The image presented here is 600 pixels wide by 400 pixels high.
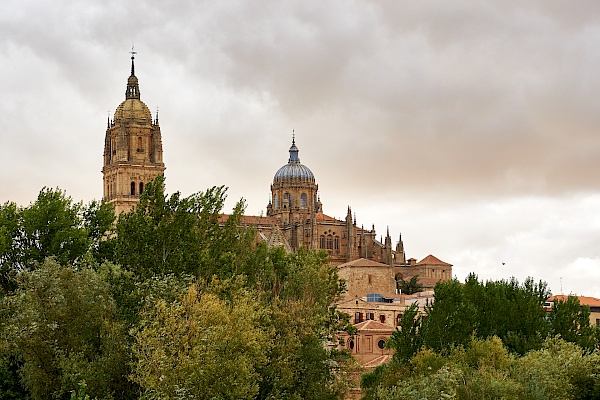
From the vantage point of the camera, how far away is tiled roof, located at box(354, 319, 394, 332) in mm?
71688

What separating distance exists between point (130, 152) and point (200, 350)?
9718cm

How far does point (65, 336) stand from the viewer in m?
33.7

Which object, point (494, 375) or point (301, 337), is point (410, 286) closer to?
point (494, 375)

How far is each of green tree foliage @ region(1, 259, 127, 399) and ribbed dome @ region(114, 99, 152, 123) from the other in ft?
299

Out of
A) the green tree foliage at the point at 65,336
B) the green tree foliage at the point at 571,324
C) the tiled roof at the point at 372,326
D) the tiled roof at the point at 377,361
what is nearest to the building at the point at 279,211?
the tiled roof at the point at 372,326

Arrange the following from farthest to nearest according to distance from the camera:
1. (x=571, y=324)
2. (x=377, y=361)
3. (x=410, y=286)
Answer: (x=410, y=286), (x=377, y=361), (x=571, y=324)

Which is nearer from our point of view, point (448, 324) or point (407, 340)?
point (448, 324)

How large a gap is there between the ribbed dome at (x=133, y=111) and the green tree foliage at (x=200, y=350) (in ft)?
311

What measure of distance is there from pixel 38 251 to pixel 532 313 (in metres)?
22.2

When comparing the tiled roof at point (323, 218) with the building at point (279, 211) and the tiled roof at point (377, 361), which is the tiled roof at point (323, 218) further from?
the tiled roof at point (377, 361)

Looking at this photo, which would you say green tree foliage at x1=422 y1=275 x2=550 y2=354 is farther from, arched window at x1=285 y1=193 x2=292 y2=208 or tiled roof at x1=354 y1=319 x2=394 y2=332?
arched window at x1=285 y1=193 x2=292 y2=208

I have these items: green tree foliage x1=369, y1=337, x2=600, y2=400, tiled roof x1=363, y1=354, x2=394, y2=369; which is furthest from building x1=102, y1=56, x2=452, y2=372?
green tree foliage x1=369, y1=337, x2=600, y2=400

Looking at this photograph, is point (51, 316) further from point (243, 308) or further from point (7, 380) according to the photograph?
point (243, 308)

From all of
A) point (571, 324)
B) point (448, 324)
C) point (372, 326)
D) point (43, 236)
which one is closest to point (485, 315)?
point (448, 324)
